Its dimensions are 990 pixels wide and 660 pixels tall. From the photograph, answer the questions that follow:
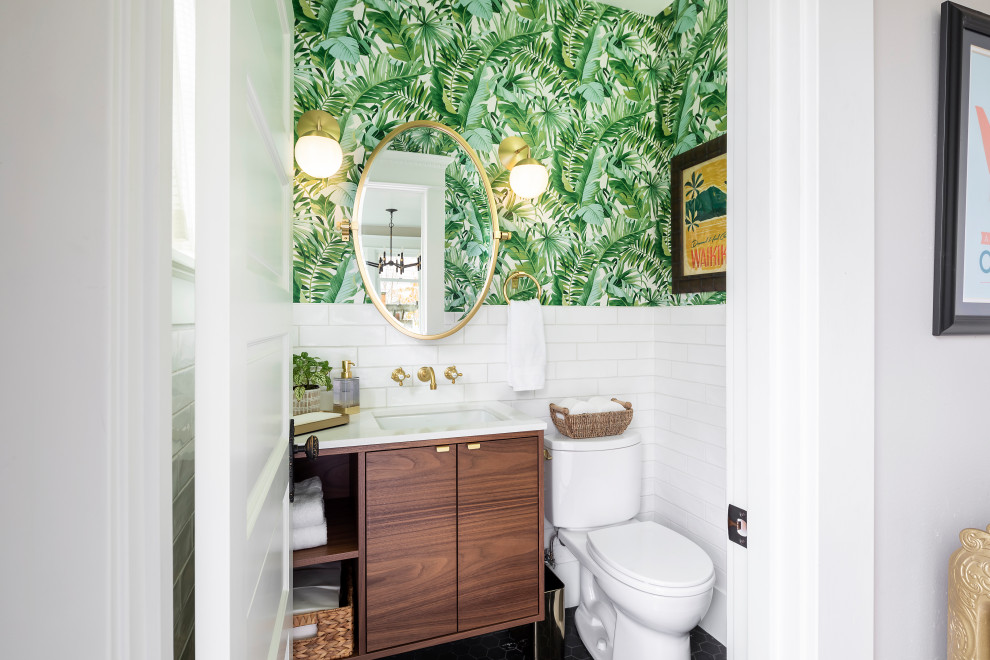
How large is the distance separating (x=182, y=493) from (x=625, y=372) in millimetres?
1881

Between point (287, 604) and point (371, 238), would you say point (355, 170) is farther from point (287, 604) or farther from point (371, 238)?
point (287, 604)

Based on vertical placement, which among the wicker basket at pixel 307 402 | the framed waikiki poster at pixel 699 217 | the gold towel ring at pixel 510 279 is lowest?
the wicker basket at pixel 307 402

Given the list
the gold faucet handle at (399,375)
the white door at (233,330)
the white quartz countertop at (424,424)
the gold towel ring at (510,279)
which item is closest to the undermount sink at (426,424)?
the white quartz countertop at (424,424)

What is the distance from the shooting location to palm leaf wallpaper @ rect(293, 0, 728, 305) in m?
1.89

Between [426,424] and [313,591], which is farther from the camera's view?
[426,424]

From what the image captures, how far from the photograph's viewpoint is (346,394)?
180cm

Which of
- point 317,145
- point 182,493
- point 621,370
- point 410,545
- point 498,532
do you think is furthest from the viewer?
point 621,370

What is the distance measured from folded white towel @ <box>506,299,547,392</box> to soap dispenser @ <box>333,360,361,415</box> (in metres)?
0.63

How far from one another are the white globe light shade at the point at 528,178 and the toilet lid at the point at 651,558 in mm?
1416

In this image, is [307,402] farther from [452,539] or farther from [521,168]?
[521,168]

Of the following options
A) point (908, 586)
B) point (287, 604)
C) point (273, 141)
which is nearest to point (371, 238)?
point (273, 141)

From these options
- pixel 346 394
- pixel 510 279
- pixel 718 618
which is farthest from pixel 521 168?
pixel 718 618

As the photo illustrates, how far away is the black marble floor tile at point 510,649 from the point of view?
→ 181 centimetres

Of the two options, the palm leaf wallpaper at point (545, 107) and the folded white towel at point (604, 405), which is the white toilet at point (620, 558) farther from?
the palm leaf wallpaper at point (545, 107)
